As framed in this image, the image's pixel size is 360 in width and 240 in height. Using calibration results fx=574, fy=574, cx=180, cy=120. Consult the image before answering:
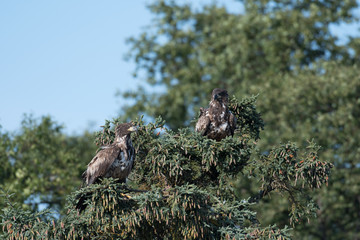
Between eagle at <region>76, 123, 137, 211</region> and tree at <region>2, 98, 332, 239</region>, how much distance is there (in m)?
0.29

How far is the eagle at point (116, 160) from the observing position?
27.2ft

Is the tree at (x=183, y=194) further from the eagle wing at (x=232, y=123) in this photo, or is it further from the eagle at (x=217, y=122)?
the eagle at (x=217, y=122)

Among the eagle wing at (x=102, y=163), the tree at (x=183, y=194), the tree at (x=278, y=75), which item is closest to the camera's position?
the tree at (x=183, y=194)

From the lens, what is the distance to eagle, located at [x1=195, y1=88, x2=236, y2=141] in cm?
948

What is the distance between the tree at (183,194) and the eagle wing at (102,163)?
1.51ft

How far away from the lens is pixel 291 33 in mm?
28609

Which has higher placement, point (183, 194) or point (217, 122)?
point (217, 122)

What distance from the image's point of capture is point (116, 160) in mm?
8336

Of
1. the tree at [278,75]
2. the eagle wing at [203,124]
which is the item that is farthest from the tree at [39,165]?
the eagle wing at [203,124]

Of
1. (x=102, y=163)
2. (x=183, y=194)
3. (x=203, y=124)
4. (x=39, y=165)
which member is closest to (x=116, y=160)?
(x=102, y=163)

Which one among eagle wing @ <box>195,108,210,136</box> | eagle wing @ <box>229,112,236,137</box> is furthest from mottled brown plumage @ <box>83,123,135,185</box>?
eagle wing @ <box>229,112,236,137</box>

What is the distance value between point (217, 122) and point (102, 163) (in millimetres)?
2175

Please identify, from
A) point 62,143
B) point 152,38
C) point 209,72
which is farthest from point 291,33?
point 62,143

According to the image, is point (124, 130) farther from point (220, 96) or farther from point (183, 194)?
point (220, 96)
